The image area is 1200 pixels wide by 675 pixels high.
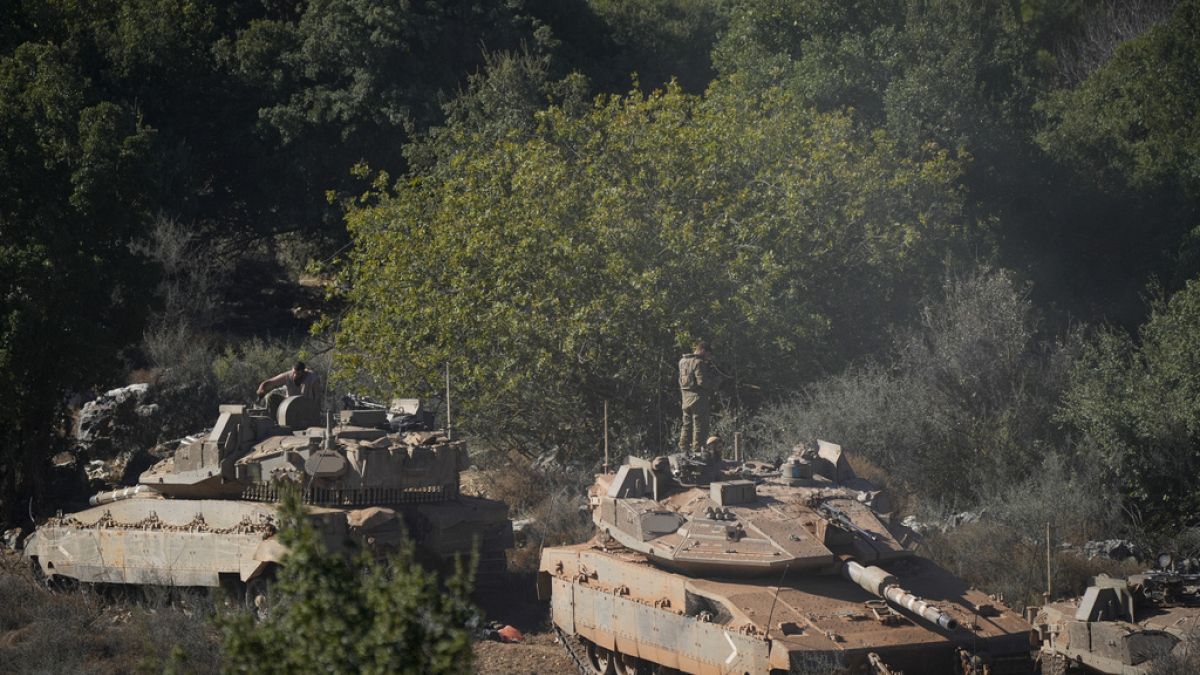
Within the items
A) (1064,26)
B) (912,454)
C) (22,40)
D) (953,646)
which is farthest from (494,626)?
(1064,26)

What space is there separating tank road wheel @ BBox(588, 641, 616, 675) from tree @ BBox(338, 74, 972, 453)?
27.4ft

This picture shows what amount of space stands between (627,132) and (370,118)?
10.5m

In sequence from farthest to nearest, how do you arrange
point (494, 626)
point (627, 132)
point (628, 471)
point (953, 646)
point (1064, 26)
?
point (1064, 26) < point (627, 132) < point (494, 626) < point (628, 471) < point (953, 646)

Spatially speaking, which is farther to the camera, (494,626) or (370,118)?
(370,118)

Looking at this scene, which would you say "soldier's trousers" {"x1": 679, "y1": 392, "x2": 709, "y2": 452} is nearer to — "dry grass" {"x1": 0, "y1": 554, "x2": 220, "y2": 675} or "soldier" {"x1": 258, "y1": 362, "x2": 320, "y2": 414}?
"soldier" {"x1": 258, "y1": 362, "x2": 320, "y2": 414}

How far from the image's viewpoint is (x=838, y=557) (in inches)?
599

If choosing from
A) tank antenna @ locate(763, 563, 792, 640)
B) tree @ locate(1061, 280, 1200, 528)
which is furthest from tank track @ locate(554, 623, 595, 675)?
tree @ locate(1061, 280, 1200, 528)

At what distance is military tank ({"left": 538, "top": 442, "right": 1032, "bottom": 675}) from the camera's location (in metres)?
13.8

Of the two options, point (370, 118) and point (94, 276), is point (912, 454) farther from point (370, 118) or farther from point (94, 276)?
point (370, 118)

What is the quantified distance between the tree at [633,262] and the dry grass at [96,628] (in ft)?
24.3

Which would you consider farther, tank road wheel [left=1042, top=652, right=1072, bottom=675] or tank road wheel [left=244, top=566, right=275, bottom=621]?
tank road wheel [left=244, top=566, right=275, bottom=621]

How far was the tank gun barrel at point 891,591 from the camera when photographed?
1353cm

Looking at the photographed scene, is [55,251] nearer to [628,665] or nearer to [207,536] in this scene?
[207,536]

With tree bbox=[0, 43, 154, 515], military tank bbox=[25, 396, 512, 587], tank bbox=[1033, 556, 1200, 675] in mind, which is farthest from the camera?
tree bbox=[0, 43, 154, 515]
